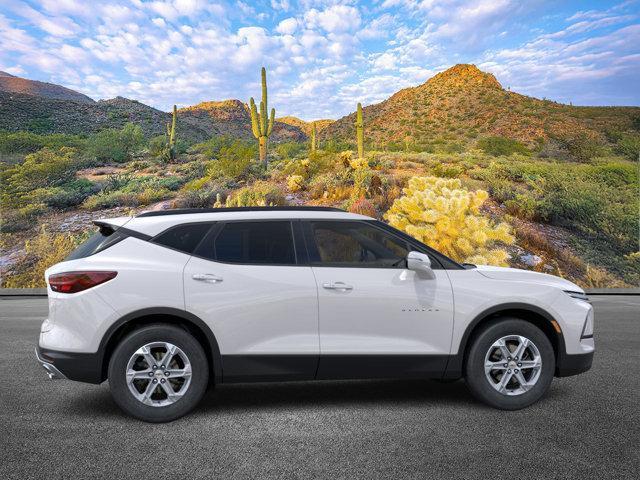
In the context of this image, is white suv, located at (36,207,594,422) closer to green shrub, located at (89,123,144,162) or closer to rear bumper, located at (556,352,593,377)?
rear bumper, located at (556,352,593,377)

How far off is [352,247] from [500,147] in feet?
103

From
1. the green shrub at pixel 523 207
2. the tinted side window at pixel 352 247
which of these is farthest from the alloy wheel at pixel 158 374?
the green shrub at pixel 523 207

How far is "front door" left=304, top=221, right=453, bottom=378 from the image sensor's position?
511 cm

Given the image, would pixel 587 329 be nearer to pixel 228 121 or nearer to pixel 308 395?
pixel 308 395

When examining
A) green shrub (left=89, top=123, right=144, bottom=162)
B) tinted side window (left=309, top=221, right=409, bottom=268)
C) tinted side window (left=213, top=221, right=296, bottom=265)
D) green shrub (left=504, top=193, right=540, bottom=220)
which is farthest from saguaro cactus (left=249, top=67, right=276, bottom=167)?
tinted side window (left=213, top=221, right=296, bottom=265)

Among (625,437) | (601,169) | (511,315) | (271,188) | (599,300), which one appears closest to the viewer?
(625,437)

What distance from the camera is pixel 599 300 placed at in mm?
15703

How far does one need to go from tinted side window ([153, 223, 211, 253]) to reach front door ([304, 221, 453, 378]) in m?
0.91

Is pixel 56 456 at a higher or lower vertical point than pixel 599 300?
higher

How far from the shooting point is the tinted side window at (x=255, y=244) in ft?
17.0

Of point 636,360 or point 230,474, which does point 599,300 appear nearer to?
point 636,360

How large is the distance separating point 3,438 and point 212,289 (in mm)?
1899

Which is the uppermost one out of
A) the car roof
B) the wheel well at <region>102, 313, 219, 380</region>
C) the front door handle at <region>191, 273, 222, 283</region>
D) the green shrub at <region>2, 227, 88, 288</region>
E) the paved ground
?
the car roof

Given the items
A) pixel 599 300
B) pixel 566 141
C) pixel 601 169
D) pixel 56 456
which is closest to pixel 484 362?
pixel 56 456
